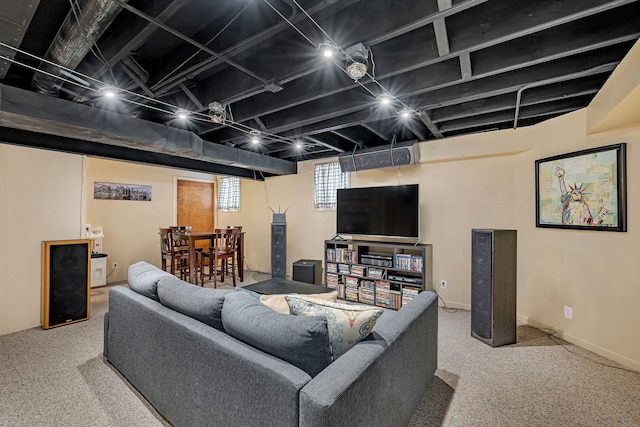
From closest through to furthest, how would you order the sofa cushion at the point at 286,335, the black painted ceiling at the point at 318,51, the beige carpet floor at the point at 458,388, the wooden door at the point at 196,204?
the sofa cushion at the point at 286,335 → the black painted ceiling at the point at 318,51 → the beige carpet floor at the point at 458,388 → the wooden door at the point at 196,204

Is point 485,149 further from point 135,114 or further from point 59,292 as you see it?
point 59,292

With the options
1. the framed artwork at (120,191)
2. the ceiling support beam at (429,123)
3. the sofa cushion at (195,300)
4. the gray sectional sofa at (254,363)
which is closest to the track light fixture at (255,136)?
the ceiling support beam at (429,123)

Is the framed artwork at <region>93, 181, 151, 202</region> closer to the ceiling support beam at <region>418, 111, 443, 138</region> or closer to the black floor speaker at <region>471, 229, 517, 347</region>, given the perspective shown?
the ceiling support beam at <region>418, 111, 443, 138</region>

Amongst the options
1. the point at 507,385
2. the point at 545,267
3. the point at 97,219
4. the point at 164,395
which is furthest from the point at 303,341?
the point at 97,219

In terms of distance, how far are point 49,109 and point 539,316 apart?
542 centimetres

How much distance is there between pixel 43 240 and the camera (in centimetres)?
330

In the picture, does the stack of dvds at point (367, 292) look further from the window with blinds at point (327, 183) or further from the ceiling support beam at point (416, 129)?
the ceiling support beam at point (416, 129)

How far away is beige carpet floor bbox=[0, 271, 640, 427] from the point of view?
6.02ft

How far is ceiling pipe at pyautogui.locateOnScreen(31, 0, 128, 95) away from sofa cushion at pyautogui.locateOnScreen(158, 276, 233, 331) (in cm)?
163

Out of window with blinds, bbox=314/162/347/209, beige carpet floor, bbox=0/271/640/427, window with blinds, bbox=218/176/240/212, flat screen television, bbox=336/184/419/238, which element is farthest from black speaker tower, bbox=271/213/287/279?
beige carpet floor, bbox=0/271/640/427

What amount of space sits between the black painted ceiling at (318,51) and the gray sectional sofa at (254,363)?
5.47 feet

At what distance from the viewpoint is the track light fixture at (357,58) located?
6.27 feet

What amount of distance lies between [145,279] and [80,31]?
1.66 m

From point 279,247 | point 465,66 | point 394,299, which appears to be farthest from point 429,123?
point 279,247
